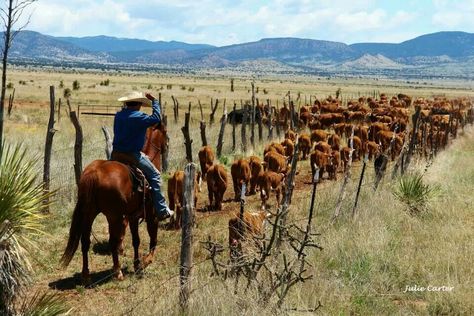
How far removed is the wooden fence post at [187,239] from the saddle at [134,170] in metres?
2.93

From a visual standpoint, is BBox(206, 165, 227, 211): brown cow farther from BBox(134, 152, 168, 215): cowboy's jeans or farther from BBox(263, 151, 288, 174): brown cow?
BBox(134, 152, 168, 215): cowboy's jeans

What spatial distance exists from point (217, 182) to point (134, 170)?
164 inches

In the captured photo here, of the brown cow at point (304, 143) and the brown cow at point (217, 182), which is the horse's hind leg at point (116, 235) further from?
the brown cow at point (304, 143)

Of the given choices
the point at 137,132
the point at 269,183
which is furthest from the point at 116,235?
the point at 269,183

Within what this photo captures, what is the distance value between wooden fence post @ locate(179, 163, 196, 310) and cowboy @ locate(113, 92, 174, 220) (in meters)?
2.75

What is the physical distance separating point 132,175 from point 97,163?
59 cm

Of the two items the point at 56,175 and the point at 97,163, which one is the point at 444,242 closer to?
the point at 97,163

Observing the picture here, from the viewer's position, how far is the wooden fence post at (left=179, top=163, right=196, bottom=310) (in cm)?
596

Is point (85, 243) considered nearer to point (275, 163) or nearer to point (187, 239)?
point (187, 239)

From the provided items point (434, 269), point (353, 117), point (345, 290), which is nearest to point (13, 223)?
point (345, 290)

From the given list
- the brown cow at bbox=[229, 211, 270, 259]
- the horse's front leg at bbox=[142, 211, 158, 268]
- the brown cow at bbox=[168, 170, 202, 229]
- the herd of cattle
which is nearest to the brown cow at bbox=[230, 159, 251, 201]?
the herd of cattle

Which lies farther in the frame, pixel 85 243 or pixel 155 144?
pixel 155 144

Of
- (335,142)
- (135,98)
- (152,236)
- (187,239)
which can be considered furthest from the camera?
(335,142)

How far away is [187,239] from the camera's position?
235 inches
